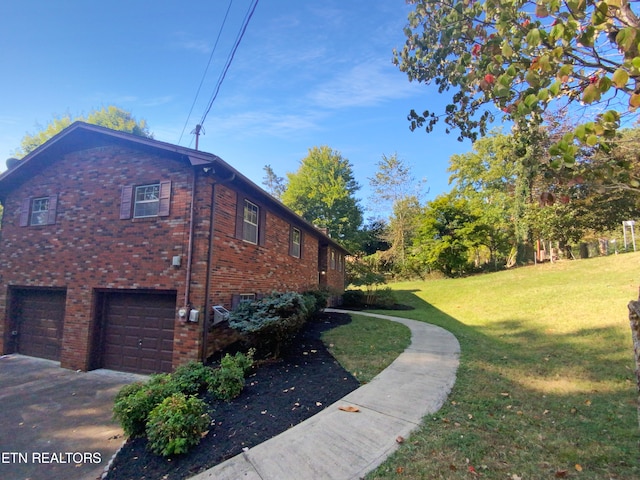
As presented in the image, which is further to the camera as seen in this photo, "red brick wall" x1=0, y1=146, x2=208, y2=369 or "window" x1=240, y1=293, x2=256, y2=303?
"window" x1=240, y1=293, x2=256, y2=303

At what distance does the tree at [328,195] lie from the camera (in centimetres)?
3219

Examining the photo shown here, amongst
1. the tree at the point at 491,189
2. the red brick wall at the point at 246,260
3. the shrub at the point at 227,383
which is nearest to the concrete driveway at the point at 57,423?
the shrub at the point at 227,383

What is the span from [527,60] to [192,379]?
6.48m

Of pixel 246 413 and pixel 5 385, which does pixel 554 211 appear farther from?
pixel 5 385

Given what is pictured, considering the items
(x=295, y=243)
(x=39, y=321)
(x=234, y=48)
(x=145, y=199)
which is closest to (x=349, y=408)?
(x=145, y=199)

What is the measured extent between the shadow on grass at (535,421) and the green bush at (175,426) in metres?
A: 2.33

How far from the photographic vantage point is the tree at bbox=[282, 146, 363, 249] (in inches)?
1267

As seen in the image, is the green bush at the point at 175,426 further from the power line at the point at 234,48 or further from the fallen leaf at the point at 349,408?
the power line at the point at 234,48

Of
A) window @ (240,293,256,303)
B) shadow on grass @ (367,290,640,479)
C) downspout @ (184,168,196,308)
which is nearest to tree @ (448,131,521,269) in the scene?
shadow on grass @ (367,290,640,479)

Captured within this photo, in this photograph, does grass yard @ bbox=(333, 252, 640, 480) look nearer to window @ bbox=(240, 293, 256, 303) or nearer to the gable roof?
window @ bbox=(240, 293, 256, 303)

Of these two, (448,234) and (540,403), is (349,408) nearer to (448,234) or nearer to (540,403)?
(540,403)

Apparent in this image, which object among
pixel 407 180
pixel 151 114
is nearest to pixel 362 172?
pixel 407 180

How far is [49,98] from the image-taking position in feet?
33.6

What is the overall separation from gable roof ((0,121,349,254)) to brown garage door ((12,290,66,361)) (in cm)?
384
